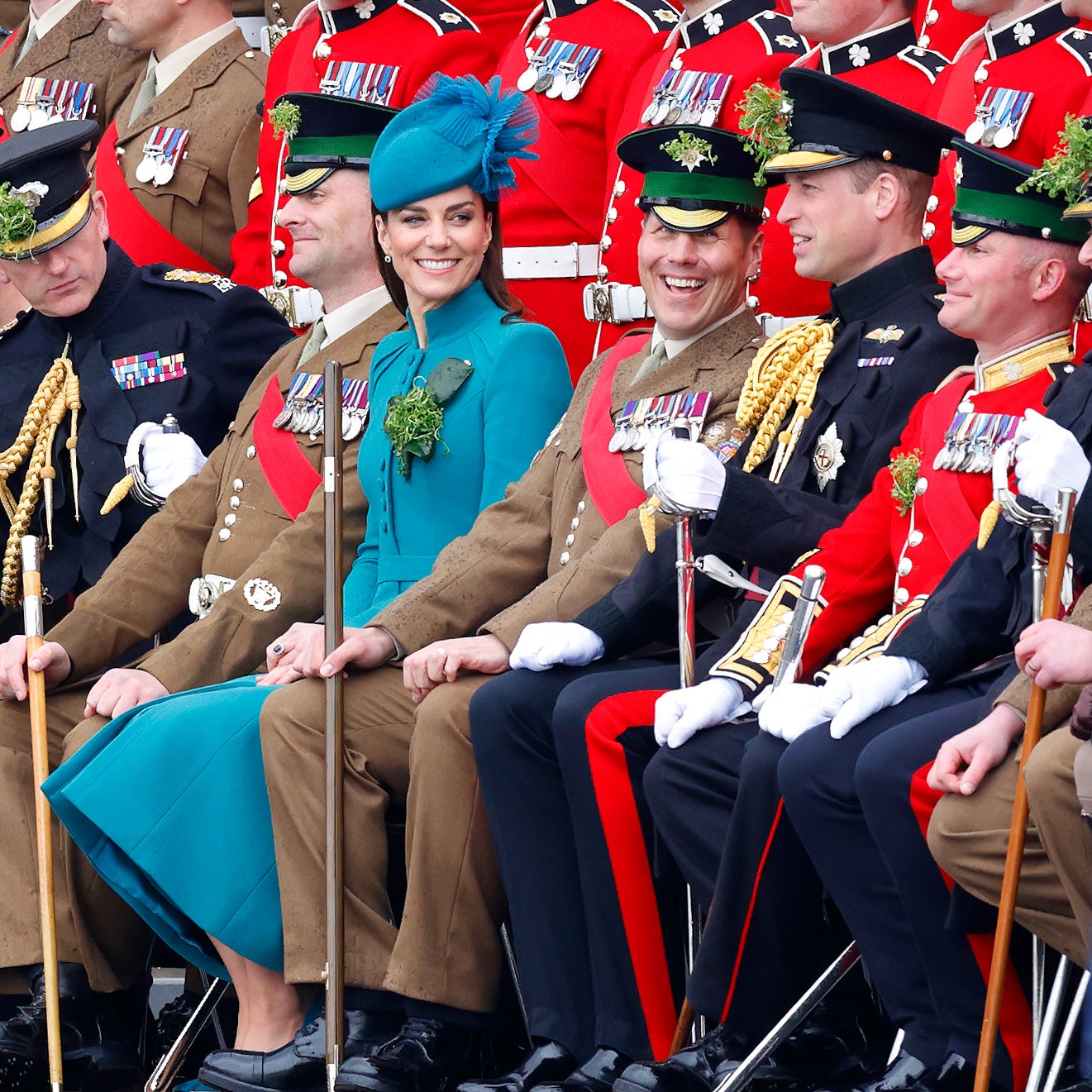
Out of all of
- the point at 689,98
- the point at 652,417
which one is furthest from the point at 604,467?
the point at 689,98

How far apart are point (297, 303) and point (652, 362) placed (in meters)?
1.78

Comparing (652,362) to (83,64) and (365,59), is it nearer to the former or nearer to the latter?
(365,59)

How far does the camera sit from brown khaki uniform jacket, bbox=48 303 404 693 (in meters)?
5.95

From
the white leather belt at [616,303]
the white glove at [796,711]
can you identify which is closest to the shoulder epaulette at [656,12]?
the white leather belt at [616,303]

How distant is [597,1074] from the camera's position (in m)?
4.80

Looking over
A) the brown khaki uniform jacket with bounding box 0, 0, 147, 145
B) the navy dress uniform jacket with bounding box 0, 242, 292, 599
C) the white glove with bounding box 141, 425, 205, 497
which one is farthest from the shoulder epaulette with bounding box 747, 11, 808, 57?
the brown khaki uniform jacket with bounding box 0, 0, 147, 145

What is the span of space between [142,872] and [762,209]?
6.60 ft

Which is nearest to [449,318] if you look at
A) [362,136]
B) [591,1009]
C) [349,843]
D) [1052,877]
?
[362,136]

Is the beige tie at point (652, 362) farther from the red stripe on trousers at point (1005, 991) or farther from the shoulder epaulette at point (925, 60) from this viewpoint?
the red stripe on trousers at point (1005, 991)

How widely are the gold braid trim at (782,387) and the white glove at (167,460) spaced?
1.79 m

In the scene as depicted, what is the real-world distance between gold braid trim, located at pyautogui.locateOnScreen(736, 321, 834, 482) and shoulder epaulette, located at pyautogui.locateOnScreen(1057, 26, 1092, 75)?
2.49 ft

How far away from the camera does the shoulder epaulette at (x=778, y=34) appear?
6.12 metres

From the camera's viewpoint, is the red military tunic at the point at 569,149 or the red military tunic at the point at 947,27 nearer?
the red military tunic at the point at 947,27

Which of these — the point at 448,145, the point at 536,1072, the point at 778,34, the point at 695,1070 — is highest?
the point at 778,34
